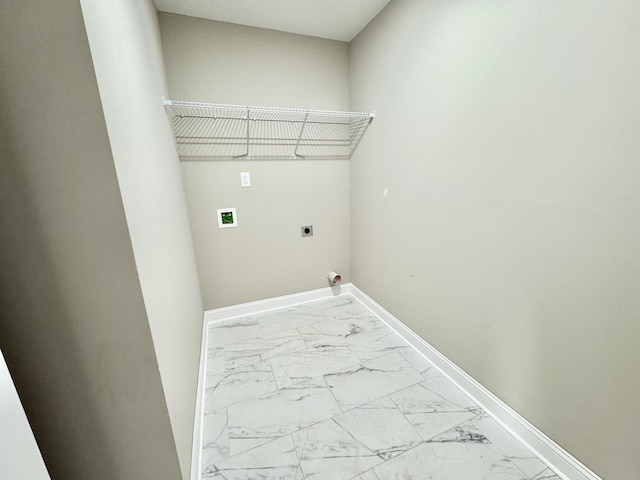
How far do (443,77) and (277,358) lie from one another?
6.24 feet

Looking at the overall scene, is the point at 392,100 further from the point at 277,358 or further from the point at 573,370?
the point at 277,358

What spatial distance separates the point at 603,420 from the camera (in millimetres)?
919

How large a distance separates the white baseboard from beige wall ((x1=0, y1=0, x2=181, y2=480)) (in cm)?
53

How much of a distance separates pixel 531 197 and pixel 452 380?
1095mm

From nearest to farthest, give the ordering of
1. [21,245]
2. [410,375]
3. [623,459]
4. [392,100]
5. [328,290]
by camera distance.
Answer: [21,245]
[623,459]
[410,375]
[392,100]
[328,290]

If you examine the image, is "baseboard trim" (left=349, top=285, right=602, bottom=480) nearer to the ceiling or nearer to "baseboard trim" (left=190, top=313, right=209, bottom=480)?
"baseboard trim" (left=190, top=313, right=209, bottom=480)

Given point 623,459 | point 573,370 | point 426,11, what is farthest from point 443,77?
point 623,459

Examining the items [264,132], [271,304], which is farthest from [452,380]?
[264,132]

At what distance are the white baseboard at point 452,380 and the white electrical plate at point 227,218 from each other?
71 cm

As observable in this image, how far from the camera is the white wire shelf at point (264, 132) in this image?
6.00ft

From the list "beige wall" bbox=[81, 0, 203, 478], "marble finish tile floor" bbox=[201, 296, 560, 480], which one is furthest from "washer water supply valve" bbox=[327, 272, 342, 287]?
"beige wall" bbox=[81, 0, 203, 478]

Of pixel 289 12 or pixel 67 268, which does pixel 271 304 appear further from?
pixel 289 12

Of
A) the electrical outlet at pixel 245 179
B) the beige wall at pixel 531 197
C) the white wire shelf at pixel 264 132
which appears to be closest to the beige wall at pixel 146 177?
the white wire shelf at pixel 264 132

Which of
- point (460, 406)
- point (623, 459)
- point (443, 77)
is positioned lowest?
point (460, 406)
